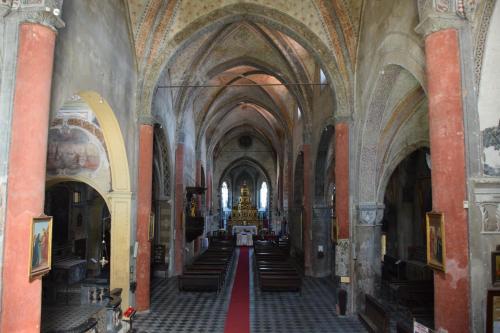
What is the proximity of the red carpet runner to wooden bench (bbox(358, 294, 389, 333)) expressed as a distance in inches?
116

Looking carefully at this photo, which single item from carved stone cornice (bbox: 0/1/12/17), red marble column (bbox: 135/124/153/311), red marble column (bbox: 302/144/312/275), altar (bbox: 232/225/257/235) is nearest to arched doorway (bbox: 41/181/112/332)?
red marble column (bbox: 135/124/153/311)

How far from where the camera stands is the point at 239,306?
14344mm

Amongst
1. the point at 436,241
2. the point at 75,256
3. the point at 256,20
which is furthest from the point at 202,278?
the point at 436,241

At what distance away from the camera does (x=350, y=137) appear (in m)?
13.4

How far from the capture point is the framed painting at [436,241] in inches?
263

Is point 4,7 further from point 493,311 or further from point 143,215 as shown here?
point 493,311

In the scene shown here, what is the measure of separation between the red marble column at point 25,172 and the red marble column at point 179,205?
46.8 feet

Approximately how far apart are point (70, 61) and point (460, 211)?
715 cm

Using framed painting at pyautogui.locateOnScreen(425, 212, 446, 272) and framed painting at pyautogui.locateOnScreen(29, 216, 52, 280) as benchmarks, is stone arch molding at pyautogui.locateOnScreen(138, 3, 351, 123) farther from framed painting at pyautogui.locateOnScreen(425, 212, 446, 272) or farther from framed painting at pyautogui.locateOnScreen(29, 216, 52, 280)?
framed painting at pyautogui.locateOnScreen(29, 216, 52, 280)

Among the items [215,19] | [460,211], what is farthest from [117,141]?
[460,211]

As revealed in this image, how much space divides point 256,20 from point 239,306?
29.7ft

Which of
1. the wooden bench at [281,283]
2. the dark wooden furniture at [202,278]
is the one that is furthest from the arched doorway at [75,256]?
the wooden bench at [281,283]

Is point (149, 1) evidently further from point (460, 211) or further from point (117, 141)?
point (460, 211)

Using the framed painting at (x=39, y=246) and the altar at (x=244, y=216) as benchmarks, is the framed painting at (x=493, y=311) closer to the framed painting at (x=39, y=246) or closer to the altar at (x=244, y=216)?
the framed painting at (x=39, y=246)
